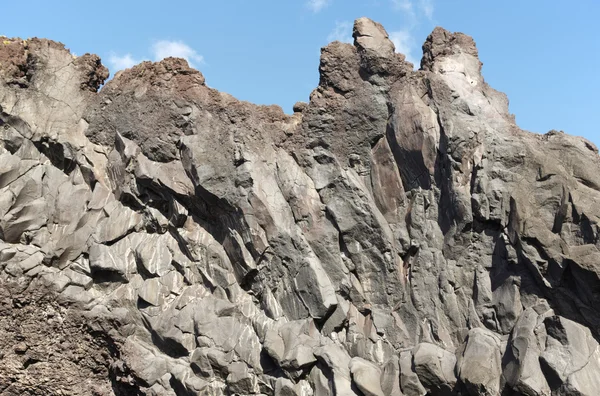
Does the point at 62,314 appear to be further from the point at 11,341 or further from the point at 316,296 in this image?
the point at 316,296

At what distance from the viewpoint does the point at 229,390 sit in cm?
1328

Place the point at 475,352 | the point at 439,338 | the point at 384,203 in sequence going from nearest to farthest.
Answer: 1. the point at 475,352
2. the point at 439,338
3. the point at 384,203

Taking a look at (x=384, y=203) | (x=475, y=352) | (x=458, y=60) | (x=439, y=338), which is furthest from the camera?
(x=458, y=60)

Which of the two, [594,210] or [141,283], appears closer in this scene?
[594,210]

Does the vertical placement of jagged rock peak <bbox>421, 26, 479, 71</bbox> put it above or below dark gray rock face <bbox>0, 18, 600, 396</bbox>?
above

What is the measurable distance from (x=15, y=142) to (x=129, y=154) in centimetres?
290

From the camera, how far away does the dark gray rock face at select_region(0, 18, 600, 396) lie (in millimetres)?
12273

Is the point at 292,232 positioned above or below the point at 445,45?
below

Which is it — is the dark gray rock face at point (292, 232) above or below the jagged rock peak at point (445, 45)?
below

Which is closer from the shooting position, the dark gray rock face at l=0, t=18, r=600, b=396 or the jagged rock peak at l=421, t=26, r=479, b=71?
the dark gray rock face at l=0, t=18, r=600, b=396

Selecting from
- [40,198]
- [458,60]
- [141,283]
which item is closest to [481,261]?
[458,60]

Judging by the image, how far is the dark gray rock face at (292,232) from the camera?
40.3 ft

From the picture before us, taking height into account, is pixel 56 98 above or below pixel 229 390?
above

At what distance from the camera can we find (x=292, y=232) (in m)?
14.0
